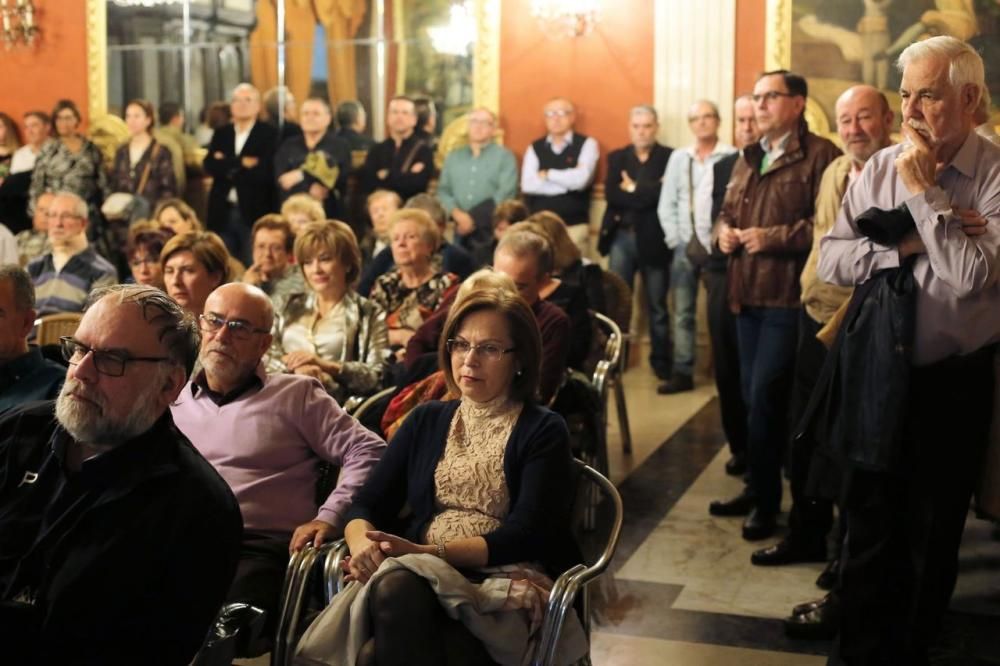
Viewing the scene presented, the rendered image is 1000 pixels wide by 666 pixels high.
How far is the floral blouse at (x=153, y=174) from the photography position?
10.6m

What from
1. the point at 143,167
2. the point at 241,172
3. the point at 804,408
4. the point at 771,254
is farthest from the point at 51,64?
the point at 804,408

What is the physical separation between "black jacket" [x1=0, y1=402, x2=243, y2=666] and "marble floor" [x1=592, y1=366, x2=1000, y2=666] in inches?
65.5

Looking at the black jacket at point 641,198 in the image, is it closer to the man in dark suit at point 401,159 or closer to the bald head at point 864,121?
the man in dark suit at point 401,159

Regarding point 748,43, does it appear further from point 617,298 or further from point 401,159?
point 617,298

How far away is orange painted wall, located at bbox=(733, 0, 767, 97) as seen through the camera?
915 cm

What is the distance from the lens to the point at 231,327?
10.8ft

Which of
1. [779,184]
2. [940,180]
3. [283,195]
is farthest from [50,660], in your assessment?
[283,195]

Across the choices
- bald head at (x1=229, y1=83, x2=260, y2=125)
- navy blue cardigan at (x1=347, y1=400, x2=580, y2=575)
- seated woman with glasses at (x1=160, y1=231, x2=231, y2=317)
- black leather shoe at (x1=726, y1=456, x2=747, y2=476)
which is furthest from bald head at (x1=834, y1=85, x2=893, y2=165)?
bald head at (x1=229, y1=83, x2=260, y2=125)

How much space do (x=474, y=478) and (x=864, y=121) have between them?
1.90 m

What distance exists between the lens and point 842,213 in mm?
3330

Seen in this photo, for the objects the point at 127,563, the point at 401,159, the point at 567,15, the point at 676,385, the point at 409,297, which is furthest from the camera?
the point at 401,159

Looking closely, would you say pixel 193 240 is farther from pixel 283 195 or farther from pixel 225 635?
pixel 283 195

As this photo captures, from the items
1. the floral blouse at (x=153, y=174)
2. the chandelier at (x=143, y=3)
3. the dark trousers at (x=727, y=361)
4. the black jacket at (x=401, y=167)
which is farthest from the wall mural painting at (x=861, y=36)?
the chandelier at (x=143, y=3)

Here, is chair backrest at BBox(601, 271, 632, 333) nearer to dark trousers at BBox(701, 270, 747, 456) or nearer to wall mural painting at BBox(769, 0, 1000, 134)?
dark trousers at BBox(701, 270, 747, 456)
